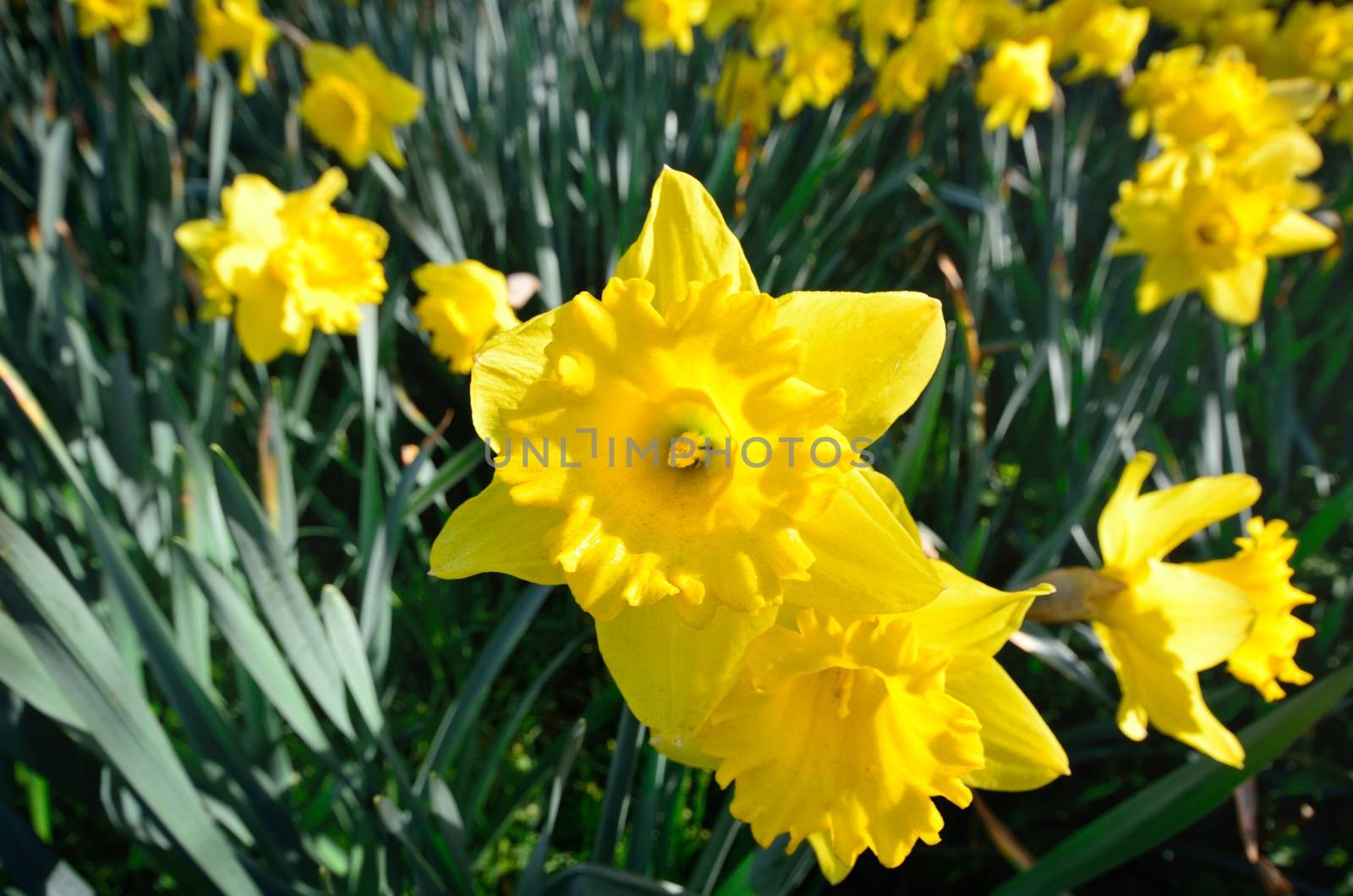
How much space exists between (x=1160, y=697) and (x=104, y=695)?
120 centimetres

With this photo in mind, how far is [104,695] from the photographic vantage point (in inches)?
34.4

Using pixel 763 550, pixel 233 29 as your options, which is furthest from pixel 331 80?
pixel 763 550

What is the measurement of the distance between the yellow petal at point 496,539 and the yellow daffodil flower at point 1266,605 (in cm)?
87

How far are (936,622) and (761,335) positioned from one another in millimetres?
311

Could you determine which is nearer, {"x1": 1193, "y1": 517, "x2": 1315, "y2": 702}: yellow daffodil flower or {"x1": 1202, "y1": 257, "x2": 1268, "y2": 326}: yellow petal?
{"x1": 1193, "y1": 517, "x2": 1315, "y2": 702}: yellow daffodil flower

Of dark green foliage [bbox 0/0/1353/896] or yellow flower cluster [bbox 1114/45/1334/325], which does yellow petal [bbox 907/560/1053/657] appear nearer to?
dark green foliage [bbox 0/0/1353/896]

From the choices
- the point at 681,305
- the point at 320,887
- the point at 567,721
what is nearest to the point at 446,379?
the point at 567,721

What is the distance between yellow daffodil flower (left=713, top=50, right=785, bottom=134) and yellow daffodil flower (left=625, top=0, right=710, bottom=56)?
0.18 meters

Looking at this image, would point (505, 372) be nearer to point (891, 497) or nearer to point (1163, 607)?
point (891, 497)

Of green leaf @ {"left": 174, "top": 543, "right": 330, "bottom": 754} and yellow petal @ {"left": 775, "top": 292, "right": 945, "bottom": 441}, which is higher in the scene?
yellow petal @ {"left": 775, "top": 292, "right": 945, "bottom": 441}

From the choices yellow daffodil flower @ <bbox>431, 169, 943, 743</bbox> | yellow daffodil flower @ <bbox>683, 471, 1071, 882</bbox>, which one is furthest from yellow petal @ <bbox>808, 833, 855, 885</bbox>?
yellow daffodil flower @ <bbox>431, 169, 943, 743</bbox>

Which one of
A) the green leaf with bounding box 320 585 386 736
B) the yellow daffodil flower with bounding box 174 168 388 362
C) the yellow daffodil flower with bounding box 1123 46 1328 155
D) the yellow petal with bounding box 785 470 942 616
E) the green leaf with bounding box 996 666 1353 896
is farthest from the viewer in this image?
the yellow daffodil flower with bounding box 1123 46 1328 155

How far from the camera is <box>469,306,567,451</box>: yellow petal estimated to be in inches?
29.1

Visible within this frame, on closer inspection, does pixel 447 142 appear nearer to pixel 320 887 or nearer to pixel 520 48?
pixel 520 48
